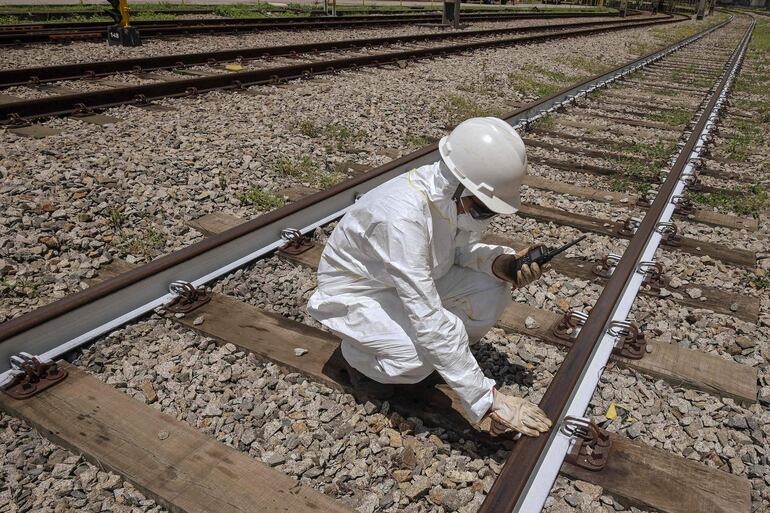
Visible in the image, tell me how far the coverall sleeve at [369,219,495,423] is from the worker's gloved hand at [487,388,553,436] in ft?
0.18

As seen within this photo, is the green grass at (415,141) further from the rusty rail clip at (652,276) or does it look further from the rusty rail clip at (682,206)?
the rusty rail clip at (652,276)

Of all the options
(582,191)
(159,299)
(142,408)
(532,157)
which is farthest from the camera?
(532,157)

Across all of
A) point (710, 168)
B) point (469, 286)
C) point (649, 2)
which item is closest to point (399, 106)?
point (710, 168)

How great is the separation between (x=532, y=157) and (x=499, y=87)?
13.8 feet

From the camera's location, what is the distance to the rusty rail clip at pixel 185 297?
3488mm

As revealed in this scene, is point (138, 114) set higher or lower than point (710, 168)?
higher

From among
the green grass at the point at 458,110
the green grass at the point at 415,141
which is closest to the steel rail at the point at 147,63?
the green grass at the point at 458,110

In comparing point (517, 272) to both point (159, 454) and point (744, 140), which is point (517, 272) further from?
point (744, 140)

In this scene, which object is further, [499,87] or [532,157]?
[499,87]

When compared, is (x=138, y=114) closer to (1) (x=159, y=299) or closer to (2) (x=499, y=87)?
(1) (x=159, y=299)

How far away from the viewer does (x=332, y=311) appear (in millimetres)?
2904

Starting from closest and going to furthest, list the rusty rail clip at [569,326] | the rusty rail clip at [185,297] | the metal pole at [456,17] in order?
1. the rusty rail clip at [569,326]
2. the rusty rail clip at [185,297]
3. the metal pole at [456,17]

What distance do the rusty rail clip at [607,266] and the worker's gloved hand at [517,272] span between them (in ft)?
4.44

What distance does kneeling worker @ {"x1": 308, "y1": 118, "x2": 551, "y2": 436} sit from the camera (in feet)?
8.05
